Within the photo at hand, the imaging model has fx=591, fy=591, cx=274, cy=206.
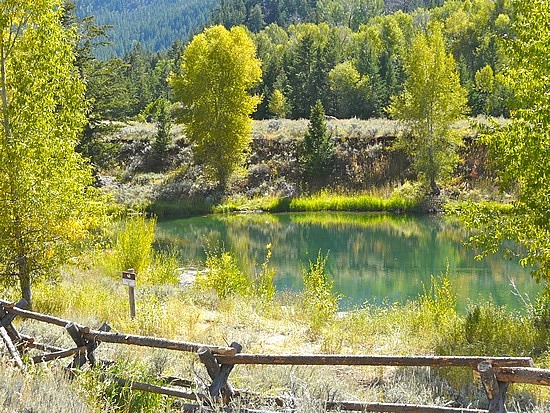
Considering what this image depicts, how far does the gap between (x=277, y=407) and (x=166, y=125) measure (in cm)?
3321

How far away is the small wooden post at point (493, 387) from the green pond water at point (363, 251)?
17.4 feet

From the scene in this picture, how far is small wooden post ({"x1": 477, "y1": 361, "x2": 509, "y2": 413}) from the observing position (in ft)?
13.3

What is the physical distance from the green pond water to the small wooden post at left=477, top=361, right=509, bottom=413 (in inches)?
209

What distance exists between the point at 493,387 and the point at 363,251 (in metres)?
15.7

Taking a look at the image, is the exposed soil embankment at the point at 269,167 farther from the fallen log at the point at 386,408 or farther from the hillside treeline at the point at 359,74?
the fallen log at the point at 386,408

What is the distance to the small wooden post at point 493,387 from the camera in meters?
4.06

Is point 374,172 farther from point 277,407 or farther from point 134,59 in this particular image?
point 134,59

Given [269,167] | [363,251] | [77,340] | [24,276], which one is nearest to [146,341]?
[77,340]

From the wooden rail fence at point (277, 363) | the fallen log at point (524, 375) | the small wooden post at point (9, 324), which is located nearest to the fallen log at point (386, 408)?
the wooden rail fence at point (277, 363)

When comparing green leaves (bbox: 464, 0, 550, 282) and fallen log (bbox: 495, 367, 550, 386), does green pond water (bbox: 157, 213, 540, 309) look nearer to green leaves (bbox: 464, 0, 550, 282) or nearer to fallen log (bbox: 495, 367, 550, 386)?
green leaves (bbox: 464, 0, 550, 282)

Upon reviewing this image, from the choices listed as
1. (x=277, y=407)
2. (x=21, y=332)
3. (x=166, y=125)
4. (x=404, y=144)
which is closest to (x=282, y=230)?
(x=404, y=144)

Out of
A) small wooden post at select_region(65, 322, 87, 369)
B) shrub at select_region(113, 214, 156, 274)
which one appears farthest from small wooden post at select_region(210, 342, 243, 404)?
shrub at select_region(113, 214, 156, 274)

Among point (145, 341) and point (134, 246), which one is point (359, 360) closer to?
point (145, 341)

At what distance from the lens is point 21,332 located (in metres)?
7.12
